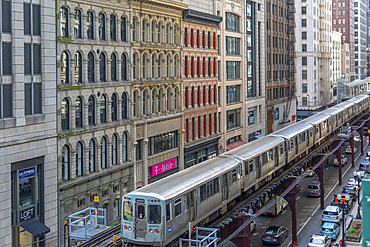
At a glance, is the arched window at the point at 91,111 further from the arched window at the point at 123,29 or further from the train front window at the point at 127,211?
the train front window at the point at 127,211

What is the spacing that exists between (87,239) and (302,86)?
100892mm

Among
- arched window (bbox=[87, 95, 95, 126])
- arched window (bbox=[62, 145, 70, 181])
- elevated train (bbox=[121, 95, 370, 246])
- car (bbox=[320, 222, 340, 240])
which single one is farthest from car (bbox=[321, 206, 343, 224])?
arched window (bbox=[62, 145, 70, 181])

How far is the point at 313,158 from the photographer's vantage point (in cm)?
5553

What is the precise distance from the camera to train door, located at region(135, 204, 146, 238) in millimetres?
25391

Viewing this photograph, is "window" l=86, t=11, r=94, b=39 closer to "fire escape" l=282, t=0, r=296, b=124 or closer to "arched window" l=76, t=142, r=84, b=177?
"arched window" l=76, t=142, r=84, b=177

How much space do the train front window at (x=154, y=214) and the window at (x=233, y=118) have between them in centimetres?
4634

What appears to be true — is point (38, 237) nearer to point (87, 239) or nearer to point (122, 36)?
point (87, 239)

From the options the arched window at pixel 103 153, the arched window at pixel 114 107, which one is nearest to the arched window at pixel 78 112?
the arched window at pixel 103 153

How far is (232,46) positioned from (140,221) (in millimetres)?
50114

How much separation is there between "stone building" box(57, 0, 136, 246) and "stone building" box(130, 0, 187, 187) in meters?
1.61

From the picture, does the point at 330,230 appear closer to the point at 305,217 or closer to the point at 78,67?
the point at 305,217

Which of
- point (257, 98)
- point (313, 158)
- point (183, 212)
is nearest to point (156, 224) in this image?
point (183, 212)

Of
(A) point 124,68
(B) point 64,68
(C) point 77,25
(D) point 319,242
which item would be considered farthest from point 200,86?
(D) point 319,242

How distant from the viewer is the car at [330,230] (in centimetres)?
4444
